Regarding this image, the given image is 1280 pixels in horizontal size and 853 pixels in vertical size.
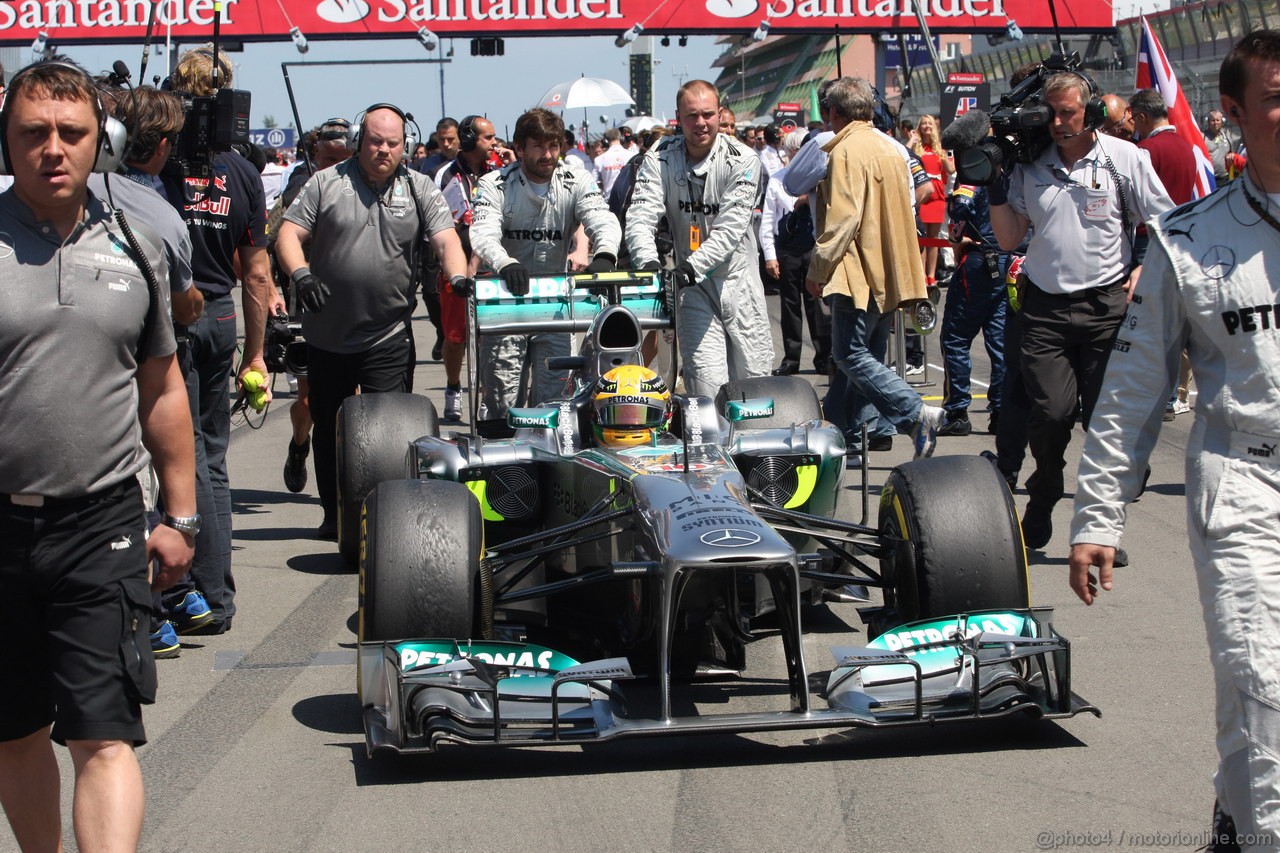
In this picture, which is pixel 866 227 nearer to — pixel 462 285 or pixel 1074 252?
pixel 1074 252

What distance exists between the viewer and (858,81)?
397 inches

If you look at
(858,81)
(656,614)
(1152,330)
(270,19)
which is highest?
(270,19)

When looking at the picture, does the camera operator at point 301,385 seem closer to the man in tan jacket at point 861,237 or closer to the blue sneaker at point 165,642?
the blue sneaker at point 165,642

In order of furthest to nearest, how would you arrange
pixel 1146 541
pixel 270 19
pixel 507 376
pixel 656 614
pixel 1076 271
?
pixel 270 19 → pixel 507 376 → pixel 1146 541 → pixel 1076 271 → pixel 656 614

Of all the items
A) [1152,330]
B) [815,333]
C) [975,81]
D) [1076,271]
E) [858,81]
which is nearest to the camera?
[1152,330]

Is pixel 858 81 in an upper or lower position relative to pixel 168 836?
upper

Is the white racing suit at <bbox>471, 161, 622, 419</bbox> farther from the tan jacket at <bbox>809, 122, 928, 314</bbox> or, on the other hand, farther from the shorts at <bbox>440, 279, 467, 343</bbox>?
the shorts at <bbox>440, 279, 467, 343</bbox>

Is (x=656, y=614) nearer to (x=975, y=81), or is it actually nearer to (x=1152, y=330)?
(x=1152, y=330)

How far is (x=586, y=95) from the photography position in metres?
29.2

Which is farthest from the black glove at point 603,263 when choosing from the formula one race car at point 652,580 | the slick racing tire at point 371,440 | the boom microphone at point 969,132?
the boom microphone at point 969,132

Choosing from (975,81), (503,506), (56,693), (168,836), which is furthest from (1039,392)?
(975,81)

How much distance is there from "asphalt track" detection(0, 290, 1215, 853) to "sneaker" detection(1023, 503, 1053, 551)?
115 centimetres

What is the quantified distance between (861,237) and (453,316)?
306 cm

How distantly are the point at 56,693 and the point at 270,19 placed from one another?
32919mm
